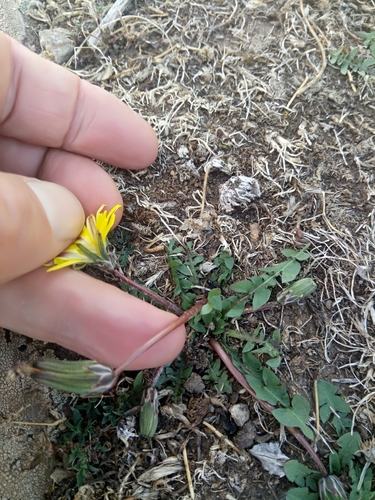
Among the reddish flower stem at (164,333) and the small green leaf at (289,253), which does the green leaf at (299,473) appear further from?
the small green leaf at (289,253)

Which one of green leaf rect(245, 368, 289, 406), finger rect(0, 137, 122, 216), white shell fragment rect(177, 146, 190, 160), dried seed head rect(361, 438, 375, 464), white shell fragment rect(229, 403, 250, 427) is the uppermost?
white shell fragment rect(177, 146, 190, 160)

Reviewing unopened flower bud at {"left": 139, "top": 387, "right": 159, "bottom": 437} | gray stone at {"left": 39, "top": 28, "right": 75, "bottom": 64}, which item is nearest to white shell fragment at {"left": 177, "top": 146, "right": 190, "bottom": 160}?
gray stone at {"left": 39, "top": 28, "right": 75, "bottom": 64}

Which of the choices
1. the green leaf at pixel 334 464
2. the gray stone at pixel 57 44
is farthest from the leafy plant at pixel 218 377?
the gray stone at pixel 57 44

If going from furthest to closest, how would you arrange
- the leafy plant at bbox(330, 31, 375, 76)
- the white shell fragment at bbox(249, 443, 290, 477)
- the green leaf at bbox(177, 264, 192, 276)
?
1. the leafy plant at bbox(330, 31, 375, 76)
2. the green leaf at bbox(177, 264, 192, 276)
3. the white shell fragment at bbox(249, 443, 290, 477)

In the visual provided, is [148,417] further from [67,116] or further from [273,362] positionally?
[67,116]

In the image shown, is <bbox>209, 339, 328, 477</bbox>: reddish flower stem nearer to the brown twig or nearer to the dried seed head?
the dried seed head

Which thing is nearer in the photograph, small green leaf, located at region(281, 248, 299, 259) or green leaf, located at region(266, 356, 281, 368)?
green leaf, located at region(266, 356, 281, 368)

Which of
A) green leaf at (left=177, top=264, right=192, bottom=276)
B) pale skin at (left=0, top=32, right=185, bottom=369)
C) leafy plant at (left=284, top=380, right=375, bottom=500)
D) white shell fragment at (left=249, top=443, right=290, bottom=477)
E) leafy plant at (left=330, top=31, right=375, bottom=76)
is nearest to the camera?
pale skin at (left=0, top=32, right=185, bottom=369)
